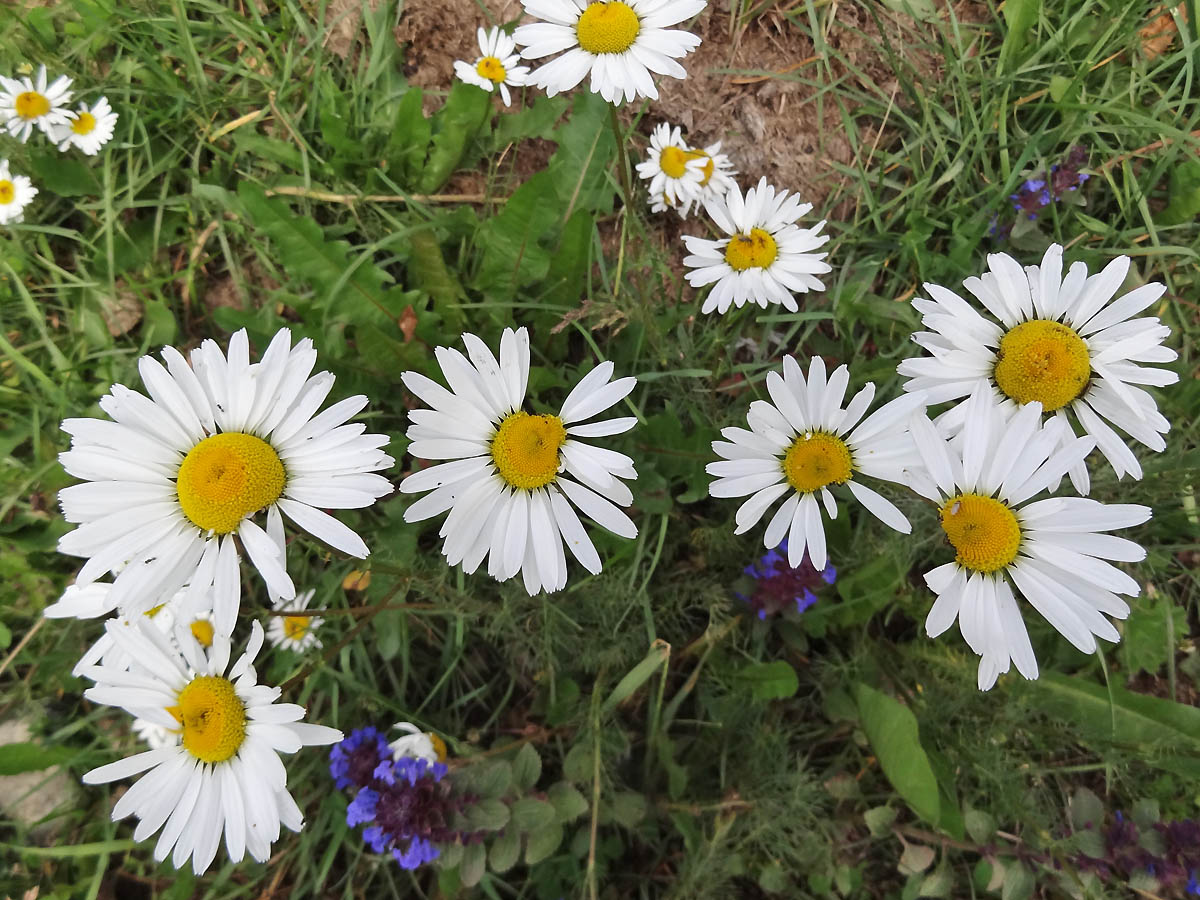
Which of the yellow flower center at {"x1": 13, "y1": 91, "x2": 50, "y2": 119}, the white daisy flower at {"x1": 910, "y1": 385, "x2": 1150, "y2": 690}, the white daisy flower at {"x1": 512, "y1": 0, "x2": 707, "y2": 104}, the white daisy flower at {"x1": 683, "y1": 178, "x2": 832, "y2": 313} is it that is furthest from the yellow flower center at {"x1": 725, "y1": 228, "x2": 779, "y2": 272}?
A: the yellow flower center at {"x1": 13, "y1": 91, "x2": 50, "y2": 119}

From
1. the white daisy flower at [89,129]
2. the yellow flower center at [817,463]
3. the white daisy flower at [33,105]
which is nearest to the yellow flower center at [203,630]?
the yellow flower center at [817,463]

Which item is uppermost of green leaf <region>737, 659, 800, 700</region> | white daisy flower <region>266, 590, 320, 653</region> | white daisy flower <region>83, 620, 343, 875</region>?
white daisy flower <region>266, 590, 320, 653</region>

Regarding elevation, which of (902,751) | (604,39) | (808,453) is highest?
(604,39)

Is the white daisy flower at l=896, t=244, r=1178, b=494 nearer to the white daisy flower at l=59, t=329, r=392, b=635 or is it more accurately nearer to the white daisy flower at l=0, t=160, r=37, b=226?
the white daisy flower at l=59, t=329, r=392, b=635

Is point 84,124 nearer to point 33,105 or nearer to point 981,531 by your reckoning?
point 33,105

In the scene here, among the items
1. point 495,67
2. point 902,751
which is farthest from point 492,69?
point 902,751

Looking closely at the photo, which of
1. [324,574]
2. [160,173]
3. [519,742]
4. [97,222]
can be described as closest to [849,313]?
[519,742]

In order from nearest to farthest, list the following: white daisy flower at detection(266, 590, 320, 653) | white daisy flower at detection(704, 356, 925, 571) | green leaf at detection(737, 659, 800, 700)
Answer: white daisy flower at detection(704, 356, 925, 571)
green leaf at detection(737, 659, 800, 700)
white daisy flower at detection(266, 590, 320, 653)
